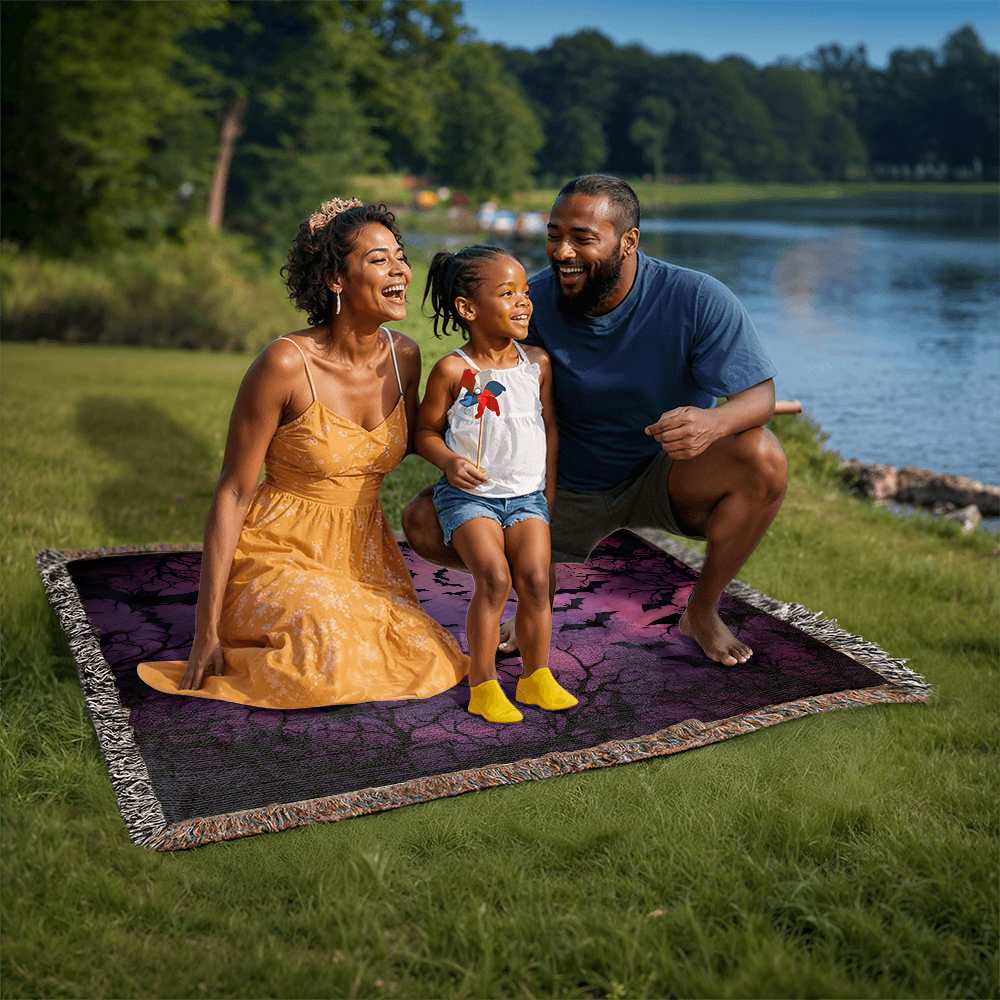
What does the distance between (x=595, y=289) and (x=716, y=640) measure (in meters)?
1.25

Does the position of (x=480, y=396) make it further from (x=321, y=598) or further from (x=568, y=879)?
(x=568, y=879)

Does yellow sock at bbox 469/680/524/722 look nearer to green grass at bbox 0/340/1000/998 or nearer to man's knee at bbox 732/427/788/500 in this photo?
green grass at bbox 0/340/1000/998

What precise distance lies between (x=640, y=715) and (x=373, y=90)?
2494 centimetres

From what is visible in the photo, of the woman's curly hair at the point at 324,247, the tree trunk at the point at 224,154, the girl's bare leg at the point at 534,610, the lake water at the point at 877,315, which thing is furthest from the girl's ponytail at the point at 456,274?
the tree trunk at the point at 224,154

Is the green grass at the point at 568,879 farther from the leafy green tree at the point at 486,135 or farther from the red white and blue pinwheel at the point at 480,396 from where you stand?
the leafy green tree at the point at 486,135

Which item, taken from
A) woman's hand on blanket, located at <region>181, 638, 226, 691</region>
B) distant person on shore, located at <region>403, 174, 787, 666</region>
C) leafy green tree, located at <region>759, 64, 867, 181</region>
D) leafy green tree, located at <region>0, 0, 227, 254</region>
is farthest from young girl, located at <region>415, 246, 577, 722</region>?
leafy green tree, located at <region>759, 64, 867, 181</region>

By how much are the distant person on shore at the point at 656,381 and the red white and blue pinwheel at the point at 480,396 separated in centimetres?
41

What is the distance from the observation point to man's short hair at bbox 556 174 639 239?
3482 millimetres

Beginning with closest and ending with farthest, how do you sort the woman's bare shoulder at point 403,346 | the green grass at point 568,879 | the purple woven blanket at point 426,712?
1. the green grass at point 568,879
2. the purple woven blanket at point 426,712
3. the woman's bare shoulder at point 403,346

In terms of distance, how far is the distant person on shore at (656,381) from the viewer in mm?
3518

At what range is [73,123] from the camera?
1706 cm

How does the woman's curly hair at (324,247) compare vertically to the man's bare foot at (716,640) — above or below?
above

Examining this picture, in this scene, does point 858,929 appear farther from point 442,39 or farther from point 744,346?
point 442,39

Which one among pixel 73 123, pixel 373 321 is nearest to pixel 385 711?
pixel 373 321
